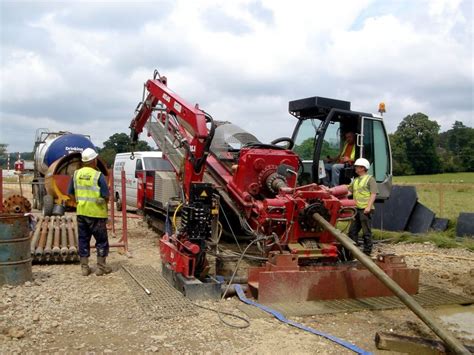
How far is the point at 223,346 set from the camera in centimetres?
467

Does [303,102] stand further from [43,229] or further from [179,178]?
[43,229]

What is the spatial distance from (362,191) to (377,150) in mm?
1691

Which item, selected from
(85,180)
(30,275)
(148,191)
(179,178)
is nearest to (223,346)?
(30,275)

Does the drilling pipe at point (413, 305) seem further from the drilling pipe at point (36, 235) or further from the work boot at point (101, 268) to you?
the drilling pipe at point (36, 235)

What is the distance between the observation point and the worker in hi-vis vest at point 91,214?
7391 millimetres

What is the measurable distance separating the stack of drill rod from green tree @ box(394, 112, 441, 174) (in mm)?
52509

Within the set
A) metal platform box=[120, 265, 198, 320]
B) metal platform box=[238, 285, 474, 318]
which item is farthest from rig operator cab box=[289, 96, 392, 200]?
metal platform box=[120, 265, 198, 320]

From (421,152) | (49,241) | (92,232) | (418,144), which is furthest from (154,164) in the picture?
(418,144)

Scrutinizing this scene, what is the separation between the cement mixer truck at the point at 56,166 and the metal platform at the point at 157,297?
18.2ft

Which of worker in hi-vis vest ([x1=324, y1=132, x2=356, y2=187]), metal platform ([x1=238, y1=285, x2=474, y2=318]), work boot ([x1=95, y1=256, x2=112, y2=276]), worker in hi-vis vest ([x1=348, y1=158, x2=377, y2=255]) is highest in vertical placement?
worker in hi-vis vest ([x1=324, y1=132, x2=356, y2=187])

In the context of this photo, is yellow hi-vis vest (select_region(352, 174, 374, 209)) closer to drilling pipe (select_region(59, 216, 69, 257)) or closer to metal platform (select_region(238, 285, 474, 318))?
metal platform (select_region(238, 285, 474, 318))

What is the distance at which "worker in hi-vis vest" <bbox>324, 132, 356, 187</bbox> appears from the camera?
30.8 ft

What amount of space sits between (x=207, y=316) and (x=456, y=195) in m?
27.2

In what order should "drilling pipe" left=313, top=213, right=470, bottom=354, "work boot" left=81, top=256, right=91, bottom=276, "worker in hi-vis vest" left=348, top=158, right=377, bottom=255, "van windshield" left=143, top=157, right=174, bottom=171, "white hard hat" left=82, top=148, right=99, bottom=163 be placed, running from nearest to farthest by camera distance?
1. "drilling pipe" left=313, top=213, right=470, bottom=354
2. "work boot" left=81, top=256, right=91, bottom=276
3. "white hard hat" left=82, top=148, right=99, bottom=163
4. "worker in hi-vis vest" left=348, top=158, right=377, bottom=255
5. "van windshield" left=143, top=157, right=174, bottom=171
